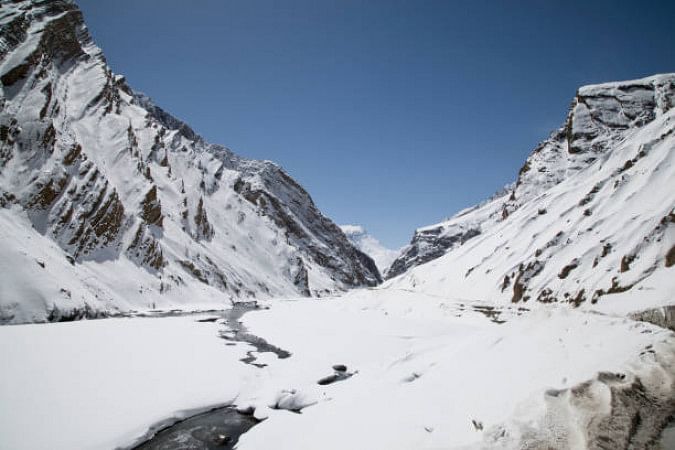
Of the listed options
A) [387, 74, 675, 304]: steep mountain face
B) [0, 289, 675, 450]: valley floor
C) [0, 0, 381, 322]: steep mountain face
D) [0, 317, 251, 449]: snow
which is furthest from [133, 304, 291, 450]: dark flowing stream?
[0, 0, 381, 322]: steep mountain face

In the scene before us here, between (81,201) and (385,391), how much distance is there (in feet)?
189

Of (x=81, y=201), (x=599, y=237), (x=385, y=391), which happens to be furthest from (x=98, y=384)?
(x=81, y=201)

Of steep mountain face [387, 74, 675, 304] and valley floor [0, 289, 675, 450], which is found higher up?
steep mountain face [387, 74, 675, 304]

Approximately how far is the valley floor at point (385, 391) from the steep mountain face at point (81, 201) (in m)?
19.6

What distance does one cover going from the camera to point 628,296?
785 inches

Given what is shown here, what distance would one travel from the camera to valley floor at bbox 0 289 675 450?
784 cm

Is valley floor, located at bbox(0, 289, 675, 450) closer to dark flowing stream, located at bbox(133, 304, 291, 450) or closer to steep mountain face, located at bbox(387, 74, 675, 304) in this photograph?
dark flowing stream, located at bbox(133, 304, 291, 450)

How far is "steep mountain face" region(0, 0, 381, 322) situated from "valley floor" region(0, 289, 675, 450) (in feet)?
64.2

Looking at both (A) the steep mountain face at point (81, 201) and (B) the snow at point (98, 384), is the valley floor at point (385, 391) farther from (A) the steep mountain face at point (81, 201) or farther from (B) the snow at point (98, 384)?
(A) the steep mountain face at point (81, 201)

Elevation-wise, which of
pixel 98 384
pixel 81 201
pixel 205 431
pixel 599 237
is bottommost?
pixel 205 431

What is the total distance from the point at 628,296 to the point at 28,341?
3196 centimetres

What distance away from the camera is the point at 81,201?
5291 cm

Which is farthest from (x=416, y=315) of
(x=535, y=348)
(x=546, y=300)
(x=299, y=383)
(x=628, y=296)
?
(x=535, y=348)

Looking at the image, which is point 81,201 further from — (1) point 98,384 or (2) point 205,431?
(2) point 205,431
